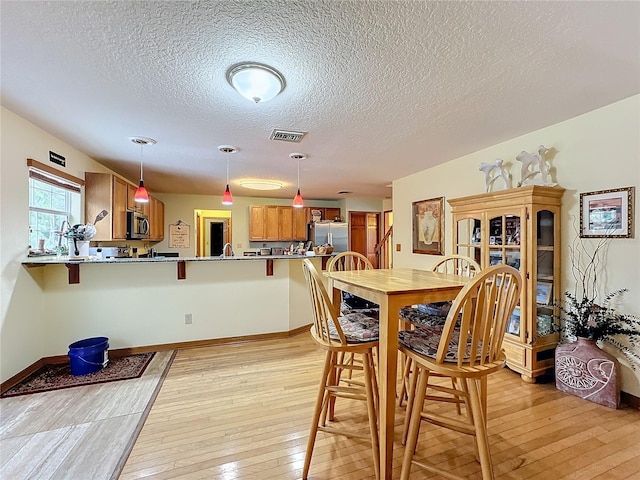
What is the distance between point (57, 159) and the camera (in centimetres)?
300

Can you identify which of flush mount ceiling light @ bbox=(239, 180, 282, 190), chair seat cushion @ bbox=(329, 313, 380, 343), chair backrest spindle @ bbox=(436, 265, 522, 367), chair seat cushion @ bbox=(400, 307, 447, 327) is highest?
flush mount ceiling light @ bbox=(239, 180, 282, 190)

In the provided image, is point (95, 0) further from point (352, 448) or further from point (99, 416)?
point (352, 448)

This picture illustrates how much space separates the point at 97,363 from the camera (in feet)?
9.02

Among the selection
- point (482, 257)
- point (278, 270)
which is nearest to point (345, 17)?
point (482, 257)

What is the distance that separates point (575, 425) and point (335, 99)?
279 cm

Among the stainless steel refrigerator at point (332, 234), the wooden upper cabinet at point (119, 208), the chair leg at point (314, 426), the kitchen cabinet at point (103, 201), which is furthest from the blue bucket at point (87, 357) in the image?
the stainless steel refrigerator at point (332, 234)

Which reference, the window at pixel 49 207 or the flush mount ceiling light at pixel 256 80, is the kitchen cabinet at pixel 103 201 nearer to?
the window at pixel 49 207

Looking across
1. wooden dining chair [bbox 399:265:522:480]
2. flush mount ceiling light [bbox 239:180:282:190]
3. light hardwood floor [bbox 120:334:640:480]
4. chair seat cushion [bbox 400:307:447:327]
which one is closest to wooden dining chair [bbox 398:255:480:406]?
chair seat cushion [bbox 400:307:447:327]

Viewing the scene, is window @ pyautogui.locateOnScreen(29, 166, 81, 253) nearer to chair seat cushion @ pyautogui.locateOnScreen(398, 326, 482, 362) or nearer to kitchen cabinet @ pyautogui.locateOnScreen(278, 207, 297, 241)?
chair seat cushion @ pyautogui.locateOnScreen(398, 326, 482, 362)

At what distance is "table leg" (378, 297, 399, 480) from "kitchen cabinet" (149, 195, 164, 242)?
5160mm

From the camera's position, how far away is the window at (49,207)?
278 centimetres

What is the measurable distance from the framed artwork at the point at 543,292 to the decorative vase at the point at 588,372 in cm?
39

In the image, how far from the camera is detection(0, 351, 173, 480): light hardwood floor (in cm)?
159

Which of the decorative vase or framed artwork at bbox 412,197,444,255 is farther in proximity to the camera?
framed artwork at bbox 412,197,444,255
